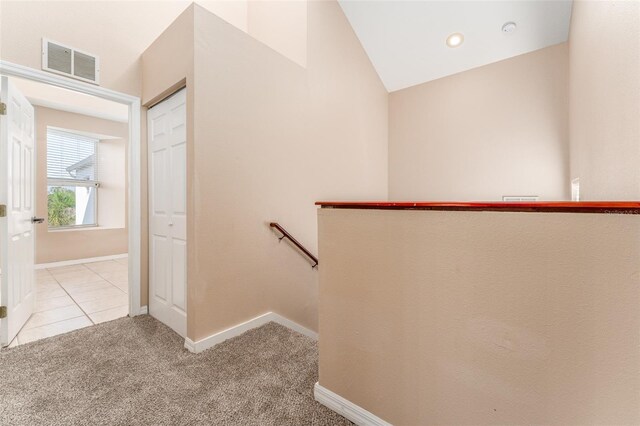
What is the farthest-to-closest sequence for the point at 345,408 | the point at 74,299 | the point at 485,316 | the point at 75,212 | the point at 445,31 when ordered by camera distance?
the point at 75,212 < the point at 445,31 < the point at 74,299 < the point at 345,408 < the point at 485,316

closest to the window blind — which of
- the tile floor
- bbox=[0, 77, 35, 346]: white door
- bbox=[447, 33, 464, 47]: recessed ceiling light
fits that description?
the tile floor

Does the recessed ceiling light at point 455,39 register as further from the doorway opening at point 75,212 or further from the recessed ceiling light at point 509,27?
the doorway opening at point 75,212

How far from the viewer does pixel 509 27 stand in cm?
317

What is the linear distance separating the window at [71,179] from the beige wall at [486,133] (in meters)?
5.63

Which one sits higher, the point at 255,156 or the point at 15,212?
the point at 255,156

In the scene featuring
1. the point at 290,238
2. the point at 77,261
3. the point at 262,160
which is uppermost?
the point at 262,160

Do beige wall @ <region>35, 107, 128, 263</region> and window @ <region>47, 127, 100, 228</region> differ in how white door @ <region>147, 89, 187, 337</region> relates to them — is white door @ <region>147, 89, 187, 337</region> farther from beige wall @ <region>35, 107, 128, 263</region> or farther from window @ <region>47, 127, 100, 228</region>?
window @ <region>47, 127, 100, 228</region>

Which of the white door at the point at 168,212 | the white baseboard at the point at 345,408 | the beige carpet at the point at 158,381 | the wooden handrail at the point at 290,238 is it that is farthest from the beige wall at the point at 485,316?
the white door at the point at 168,212

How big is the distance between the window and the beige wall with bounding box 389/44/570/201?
5.63 metres

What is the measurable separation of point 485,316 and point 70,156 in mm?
6643

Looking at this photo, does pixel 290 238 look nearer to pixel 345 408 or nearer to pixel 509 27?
pixel 345 408

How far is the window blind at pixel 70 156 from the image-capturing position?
4719 millimetres

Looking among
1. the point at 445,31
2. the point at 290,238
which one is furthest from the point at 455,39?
the point at 290,238

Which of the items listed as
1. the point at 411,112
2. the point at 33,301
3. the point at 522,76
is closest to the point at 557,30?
the point at 522,76
